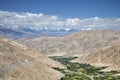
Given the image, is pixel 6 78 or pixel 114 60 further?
pixel 114 60

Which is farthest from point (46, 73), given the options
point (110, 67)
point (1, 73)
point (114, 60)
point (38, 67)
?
point (114, 60)

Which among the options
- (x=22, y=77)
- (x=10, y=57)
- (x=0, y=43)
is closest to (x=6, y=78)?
(x=22, y=77)

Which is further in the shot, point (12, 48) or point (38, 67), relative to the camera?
point (12, 48)

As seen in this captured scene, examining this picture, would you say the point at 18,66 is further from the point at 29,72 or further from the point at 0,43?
the point at 0,43

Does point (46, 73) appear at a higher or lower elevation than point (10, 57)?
lower

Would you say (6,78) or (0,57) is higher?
(0,57)

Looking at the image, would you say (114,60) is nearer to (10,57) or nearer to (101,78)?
(101,78)

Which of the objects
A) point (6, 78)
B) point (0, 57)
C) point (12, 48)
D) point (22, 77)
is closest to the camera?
point (6, 78)

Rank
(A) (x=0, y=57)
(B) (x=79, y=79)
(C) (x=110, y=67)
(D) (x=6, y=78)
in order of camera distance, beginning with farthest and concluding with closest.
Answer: (C) (x=110, y=67)
(B) (x=79, y=79)
(A) (x=0, y=57)
(D) (x=6, y=78)

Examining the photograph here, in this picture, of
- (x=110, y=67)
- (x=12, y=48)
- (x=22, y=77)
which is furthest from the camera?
(x=110, y=67)

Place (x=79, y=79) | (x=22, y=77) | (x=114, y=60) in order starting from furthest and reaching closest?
(x=114, y=60) < (x=79, y=79) < (x=22, y=77)
